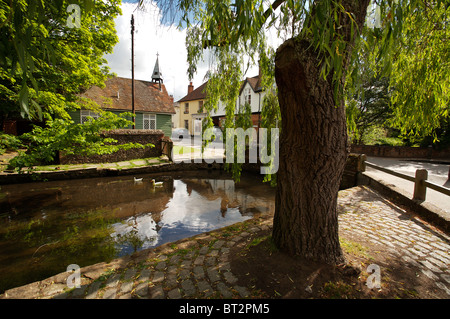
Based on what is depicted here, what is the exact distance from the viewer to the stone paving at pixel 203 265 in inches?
99.8

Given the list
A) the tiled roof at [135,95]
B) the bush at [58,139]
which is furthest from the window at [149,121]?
the bush at [58,139]

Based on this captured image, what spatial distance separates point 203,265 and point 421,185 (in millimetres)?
5582

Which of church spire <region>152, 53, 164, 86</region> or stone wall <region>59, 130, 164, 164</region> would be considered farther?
church spire <region>152, 53, 164, 86</region>

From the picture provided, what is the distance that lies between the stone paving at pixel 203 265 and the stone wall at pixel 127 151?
1093cm

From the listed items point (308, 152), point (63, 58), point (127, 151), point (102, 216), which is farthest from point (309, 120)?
point (127, 151)

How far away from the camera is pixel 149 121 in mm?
21875

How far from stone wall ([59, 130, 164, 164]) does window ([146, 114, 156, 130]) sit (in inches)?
292

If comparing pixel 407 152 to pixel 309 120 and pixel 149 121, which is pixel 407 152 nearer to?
pixel 309 120

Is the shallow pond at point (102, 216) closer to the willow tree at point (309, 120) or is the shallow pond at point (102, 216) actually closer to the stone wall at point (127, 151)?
the stone wall at point (127, 151)

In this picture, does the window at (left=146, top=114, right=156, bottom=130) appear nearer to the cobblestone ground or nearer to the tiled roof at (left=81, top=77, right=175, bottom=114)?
the tiled roof at (left=81, top=77, right=175, bottom=114)

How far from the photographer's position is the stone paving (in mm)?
2535

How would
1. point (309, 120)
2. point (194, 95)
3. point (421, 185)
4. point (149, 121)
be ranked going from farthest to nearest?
point (194, 95) → point (149, 121) → point (421, 185) → point (309, 120)

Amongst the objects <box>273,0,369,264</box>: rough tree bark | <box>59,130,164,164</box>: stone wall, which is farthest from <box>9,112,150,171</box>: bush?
<box>59,130,164,164</box>: stone wall
